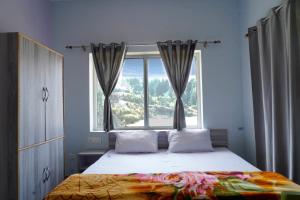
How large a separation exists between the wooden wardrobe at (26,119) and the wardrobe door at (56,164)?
11mm

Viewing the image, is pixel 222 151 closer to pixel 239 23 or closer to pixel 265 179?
pixel 265 179

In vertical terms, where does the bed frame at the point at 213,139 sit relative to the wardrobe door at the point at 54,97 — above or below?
below

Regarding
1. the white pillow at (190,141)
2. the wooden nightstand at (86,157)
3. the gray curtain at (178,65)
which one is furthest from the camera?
the gray curtain at (178,65)

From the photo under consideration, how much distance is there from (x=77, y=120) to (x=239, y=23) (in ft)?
9.29

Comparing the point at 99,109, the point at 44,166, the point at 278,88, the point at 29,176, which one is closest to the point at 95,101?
the point at 99,109

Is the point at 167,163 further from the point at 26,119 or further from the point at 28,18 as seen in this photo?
the point at 28,18

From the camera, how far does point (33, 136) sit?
2275mm

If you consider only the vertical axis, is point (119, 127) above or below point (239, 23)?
below

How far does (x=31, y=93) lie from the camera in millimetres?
2264

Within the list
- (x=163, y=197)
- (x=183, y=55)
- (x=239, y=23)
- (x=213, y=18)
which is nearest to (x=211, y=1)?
(x=213, y=18)

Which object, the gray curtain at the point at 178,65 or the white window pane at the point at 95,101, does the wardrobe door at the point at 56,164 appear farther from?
the gray curtain at the point at 178,65

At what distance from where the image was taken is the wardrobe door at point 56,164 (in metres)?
2.64

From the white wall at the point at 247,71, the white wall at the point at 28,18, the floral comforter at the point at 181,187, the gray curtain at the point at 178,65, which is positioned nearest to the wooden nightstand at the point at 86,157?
the gray curtain at the point at 178,65

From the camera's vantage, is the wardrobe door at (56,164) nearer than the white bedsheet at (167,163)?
No
